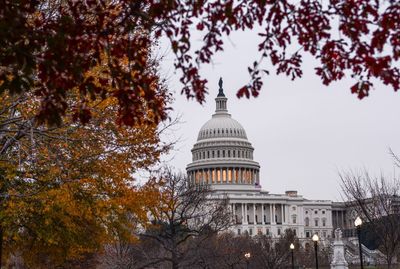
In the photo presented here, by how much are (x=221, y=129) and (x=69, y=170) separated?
6536 inches

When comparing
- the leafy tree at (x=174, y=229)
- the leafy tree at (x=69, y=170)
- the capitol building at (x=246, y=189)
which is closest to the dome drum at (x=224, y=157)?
the capitol building at (x=246, y=189)

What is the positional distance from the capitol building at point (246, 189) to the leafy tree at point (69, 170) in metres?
147

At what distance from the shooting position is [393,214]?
43156 millimetres

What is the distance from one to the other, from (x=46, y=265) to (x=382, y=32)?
1135 inches

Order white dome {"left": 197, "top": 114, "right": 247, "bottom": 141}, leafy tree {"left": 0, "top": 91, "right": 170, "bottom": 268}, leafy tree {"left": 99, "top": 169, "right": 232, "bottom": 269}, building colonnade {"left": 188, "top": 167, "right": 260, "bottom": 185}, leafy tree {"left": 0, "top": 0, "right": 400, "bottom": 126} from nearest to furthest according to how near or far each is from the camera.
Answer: leafy tree {"left": 0, "top": 0, "right": 400, "bottom": 126}, leafy tree {"left": 0, "top": 91, "right": 170, "bottom": 268}, leafy tree {"left": 99, "top": 169, "right": 232, "bottom": 269}, building colonnade {"left": 188, "top": 167, "right": 260, "bottom": 185}, white dome {"left": 197, "top": 114, "right": 247, "bottom": 141}

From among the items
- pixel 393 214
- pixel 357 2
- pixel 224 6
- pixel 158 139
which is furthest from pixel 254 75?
pixel 393 214

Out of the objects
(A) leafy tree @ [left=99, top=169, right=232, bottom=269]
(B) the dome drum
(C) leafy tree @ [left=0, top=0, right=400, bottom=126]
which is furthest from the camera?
(B) the dome drum

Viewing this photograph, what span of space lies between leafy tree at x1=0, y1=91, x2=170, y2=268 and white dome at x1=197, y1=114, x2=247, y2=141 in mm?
161496

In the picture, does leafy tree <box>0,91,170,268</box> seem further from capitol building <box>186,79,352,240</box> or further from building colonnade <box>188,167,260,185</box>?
building colonnade <box>188,167,260,185</box>

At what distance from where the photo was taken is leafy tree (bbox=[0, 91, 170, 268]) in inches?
722

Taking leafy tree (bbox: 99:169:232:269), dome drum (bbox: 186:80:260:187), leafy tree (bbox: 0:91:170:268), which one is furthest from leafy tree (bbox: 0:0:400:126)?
dome drum (bbox: 186:80:260:187)

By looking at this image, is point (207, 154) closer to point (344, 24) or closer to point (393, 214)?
point (393, 214)

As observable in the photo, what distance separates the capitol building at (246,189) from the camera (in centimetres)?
17312

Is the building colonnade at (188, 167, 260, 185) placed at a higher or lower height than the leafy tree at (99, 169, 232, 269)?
higher
